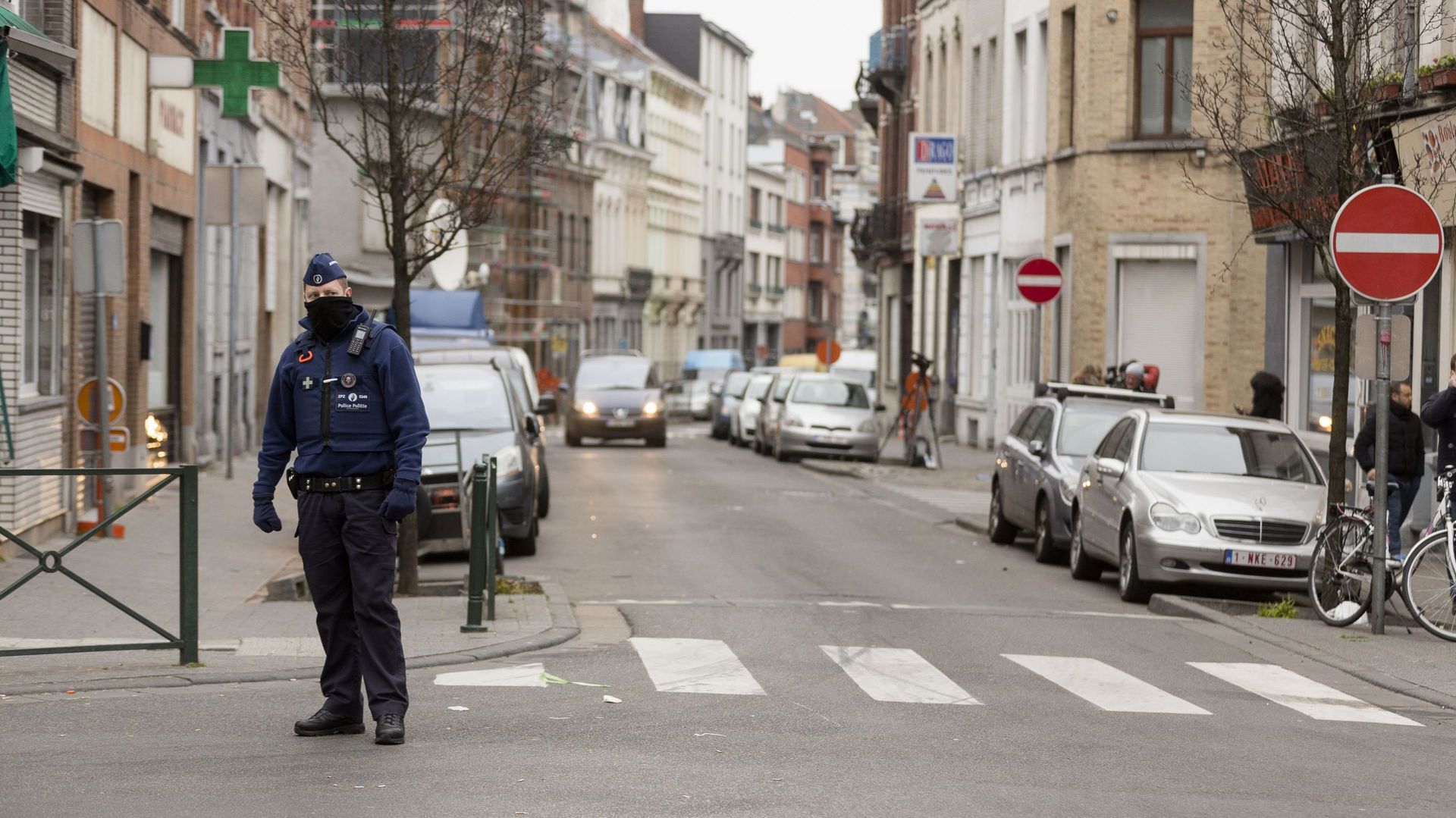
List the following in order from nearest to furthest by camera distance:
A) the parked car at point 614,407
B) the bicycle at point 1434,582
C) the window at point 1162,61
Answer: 1. the bicycle at point 1434,582
2. the window at point 1162,61
3. the parked car at point 614,407

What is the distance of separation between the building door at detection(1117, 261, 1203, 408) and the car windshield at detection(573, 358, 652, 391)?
44.1 ft

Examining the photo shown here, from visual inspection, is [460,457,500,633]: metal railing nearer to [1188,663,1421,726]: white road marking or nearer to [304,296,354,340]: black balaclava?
[1188,663,1421,726]: white road marking

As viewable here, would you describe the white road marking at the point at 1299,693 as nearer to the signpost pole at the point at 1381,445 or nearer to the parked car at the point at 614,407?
the signpost pole at the point at 1381,445

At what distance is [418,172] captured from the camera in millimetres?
15867

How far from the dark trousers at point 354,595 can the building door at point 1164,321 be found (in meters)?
24.5

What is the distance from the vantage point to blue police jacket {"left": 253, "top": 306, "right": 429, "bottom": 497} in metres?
8.51

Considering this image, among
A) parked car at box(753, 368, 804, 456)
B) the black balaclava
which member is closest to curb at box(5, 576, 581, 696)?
the black balaclava

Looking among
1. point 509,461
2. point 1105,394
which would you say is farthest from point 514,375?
point 1105,394

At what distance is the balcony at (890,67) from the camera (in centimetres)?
5462

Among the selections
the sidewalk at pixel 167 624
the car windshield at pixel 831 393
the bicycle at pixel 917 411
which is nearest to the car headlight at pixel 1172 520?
the sidewalk at pixel 167 624

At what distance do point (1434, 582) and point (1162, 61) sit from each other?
19.6 metres

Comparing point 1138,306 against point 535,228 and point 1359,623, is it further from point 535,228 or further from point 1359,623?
point 535,228

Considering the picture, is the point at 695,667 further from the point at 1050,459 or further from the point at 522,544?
the point at 1050,459

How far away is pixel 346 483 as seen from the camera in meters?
8.49
